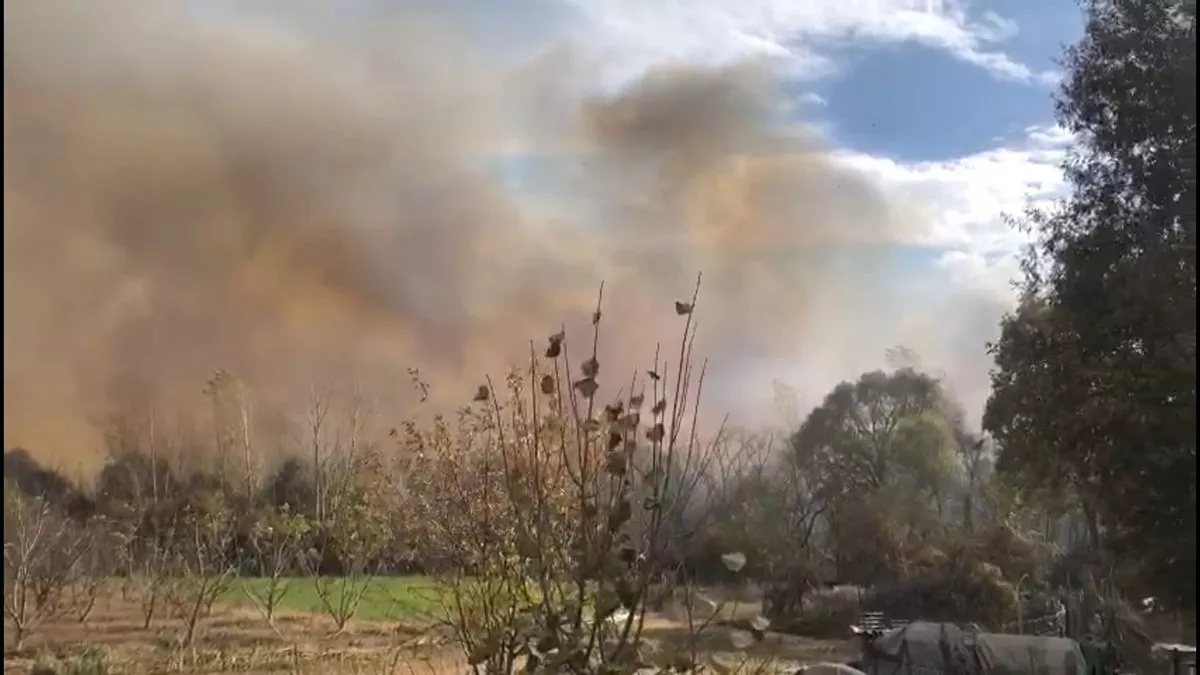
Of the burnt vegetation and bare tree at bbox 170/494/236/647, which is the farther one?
bare tree at bbox 170/494/236/647

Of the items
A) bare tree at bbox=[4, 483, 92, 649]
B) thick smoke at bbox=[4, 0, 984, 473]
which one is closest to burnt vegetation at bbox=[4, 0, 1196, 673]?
bare tree at bbox=[4, 483, 92, 649]

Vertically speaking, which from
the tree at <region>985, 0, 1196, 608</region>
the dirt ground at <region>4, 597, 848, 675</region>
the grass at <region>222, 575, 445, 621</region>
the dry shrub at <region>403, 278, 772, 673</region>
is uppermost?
the tree at <region>985, 0, 1196, 608</region>

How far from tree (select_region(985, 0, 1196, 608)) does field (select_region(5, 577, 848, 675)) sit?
3.39ft

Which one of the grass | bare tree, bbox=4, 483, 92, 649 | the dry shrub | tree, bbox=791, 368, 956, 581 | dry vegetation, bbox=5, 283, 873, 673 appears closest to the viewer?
the dry shrub

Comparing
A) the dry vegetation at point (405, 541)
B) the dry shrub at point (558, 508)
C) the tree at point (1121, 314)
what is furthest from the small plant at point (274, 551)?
the tree at point (1121, 314)

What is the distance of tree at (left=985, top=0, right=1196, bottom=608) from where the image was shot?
11.2ft

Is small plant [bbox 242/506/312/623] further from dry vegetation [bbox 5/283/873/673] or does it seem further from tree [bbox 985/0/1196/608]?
tree [bbox 985/0/1196/608]

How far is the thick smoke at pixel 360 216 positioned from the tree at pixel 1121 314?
52 cm

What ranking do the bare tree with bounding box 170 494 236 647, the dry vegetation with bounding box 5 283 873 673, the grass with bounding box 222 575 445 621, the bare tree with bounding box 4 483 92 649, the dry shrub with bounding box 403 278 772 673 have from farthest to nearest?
the grass with bounding box 222 575 445 621 → the bare tree with bounding box 170 494 236 647 → the bare tree with bounding box 4 483 92 649 → the dry vegetation with bounding box 5 283 873 673 → the dry shrub with bounding box 403 278 772 673

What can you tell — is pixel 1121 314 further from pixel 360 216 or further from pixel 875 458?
pixel 360 216

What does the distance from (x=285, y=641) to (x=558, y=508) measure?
97 centimetres

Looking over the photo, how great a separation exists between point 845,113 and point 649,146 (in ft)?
2.22

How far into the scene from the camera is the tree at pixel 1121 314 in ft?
11.2

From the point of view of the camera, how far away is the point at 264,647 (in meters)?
3.33
